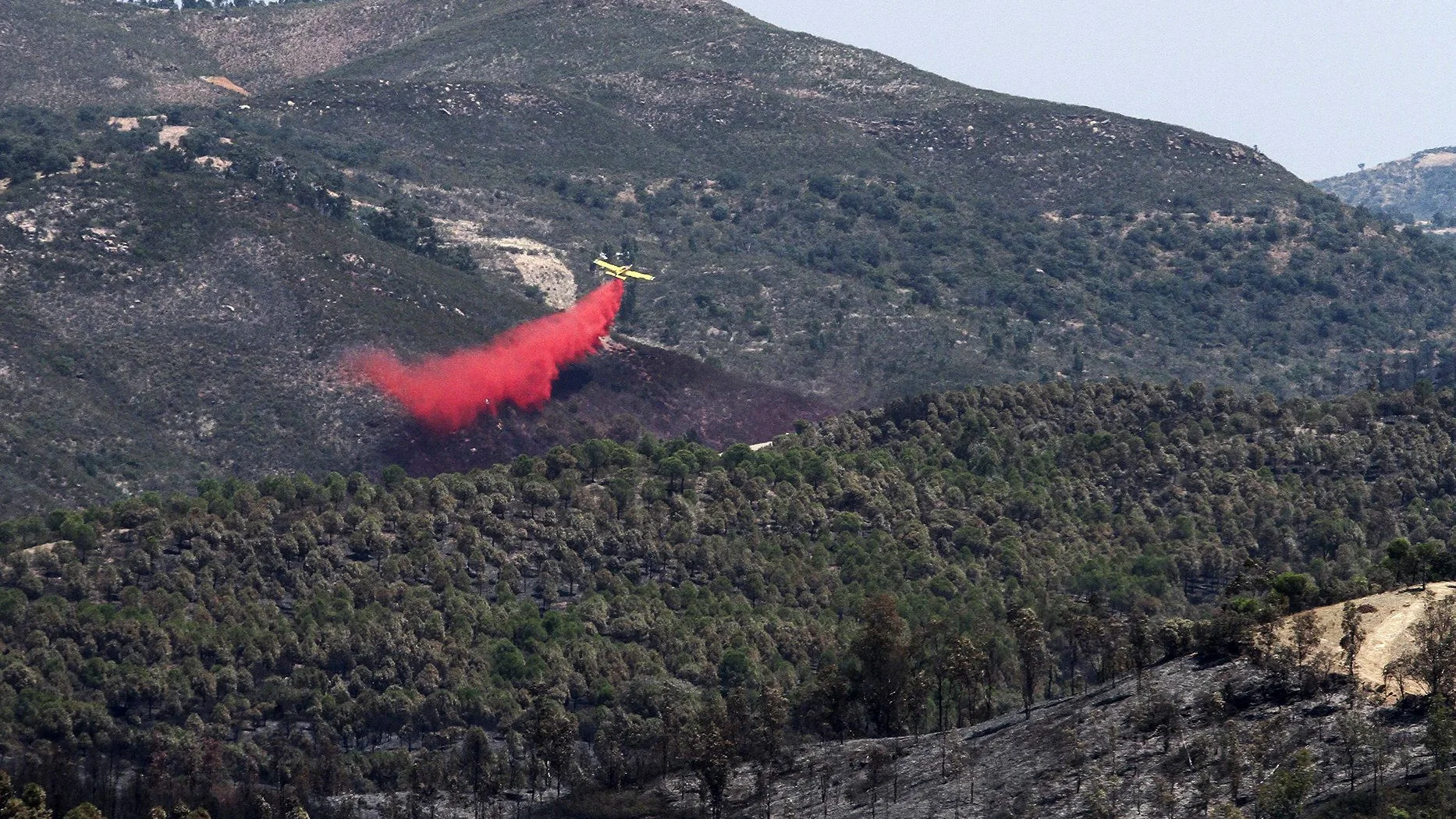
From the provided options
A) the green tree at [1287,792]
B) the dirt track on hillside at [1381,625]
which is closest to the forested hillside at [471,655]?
the dirt track on hillside at [1381,625]

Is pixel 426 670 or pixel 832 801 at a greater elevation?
pixel 832 801

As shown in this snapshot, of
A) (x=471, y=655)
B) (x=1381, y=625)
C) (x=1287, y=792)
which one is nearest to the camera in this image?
(x=1287, y=792)

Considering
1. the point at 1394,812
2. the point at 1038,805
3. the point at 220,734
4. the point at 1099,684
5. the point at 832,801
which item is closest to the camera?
the point at 1394,812

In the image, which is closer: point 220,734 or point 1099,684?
point 1099,684

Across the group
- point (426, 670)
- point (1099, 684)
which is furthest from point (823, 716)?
point (426, 670)

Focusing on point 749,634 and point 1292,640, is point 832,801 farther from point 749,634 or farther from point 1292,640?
point 749,634

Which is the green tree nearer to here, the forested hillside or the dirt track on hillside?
the dirt track on hillside

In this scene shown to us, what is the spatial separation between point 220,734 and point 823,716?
3915cm

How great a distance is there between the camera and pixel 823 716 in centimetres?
15912

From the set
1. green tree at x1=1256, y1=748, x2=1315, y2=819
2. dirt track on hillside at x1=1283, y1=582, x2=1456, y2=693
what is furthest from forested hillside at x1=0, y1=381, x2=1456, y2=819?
green tree at x1=1256, y1=748, x2=1315, y2=819

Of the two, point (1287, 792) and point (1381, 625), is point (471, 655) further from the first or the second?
point (1287, 792)

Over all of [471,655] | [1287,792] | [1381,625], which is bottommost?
[471,655]

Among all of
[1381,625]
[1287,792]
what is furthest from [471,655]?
[1287,792]

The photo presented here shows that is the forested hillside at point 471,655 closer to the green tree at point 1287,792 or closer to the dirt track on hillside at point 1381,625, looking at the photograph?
the dirt track on hillside at point 1381,625
